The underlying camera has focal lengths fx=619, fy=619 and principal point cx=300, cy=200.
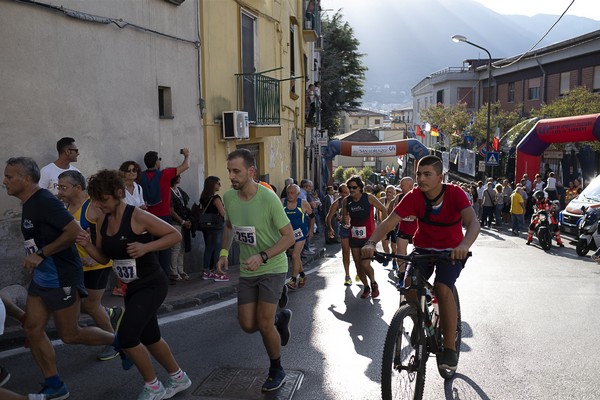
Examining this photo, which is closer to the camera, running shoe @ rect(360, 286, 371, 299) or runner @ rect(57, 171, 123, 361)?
runner @ rect(57, 171, 123, 361)

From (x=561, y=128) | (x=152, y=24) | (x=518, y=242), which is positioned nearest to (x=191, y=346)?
(x=152, y=24)

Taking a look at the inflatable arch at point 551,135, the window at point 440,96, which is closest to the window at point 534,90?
the window at point 440,96

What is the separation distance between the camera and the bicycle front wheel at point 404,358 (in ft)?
14.1

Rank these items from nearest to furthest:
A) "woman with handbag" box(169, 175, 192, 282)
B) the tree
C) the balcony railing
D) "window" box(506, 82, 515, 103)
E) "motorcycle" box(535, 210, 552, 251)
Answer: "woman with handbag" box(169, 175, 192, 282) < the balcony railing < "motorcycle" box(535, 210, 552, 251) < the tree < "window" box(506, 82, 515, 103)

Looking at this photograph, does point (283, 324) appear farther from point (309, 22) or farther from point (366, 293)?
point (309, 22)

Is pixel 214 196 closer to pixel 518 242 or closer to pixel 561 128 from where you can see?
pixel 518 242

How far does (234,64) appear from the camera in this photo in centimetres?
1417

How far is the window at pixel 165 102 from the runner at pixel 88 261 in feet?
18.4

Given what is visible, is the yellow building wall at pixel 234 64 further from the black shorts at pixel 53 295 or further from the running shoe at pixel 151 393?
the running shoe at pixel 151 393

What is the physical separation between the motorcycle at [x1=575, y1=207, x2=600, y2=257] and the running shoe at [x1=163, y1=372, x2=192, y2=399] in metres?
11.3

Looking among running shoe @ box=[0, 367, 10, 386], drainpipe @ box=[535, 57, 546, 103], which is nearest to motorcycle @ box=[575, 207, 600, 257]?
running shoe @ box=[0, 367, 10, 386]

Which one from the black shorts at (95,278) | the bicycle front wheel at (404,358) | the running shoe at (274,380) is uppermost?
the black shorts at (95,278)

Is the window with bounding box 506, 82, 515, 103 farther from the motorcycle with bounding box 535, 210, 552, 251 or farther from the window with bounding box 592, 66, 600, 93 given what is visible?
the motorcycle with bounding box 535, 210, 552, 251

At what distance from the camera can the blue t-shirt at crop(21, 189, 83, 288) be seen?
463 cm
